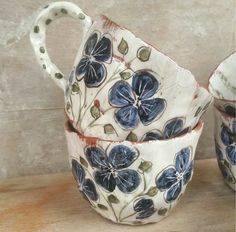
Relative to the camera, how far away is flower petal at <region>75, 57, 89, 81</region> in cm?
38

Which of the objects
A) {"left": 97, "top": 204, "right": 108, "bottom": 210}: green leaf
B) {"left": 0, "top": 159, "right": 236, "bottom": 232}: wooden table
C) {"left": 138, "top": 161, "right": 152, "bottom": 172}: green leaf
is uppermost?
{"left": 138, "top": 161, "right": 152, "bottom": 172}: green leaf

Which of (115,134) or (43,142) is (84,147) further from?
(43,142)

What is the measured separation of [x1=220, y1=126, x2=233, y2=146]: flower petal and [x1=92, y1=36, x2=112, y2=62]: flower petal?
145 mm

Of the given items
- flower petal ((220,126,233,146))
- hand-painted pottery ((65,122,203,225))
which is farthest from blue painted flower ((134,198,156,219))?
Result: flower petal ((220,126,233,146))

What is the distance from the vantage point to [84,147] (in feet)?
1.25

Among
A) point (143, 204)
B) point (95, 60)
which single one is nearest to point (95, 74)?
point (95, 60)

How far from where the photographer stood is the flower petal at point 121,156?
1.20 feet

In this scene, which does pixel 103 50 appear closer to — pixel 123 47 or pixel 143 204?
pixel 123 47

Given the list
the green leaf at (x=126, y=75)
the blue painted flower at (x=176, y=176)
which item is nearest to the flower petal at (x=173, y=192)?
the blue painted flower at (x=176, y=176)

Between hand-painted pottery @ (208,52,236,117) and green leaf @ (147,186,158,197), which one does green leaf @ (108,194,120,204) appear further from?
hand-painted pottery @ (208,52,236,117)

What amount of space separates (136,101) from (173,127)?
0.04 m

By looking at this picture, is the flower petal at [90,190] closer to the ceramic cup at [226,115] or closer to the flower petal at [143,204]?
the flower petal at [143,204]

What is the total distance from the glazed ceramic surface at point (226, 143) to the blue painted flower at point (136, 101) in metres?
0.10

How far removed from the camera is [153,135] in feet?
1.23
